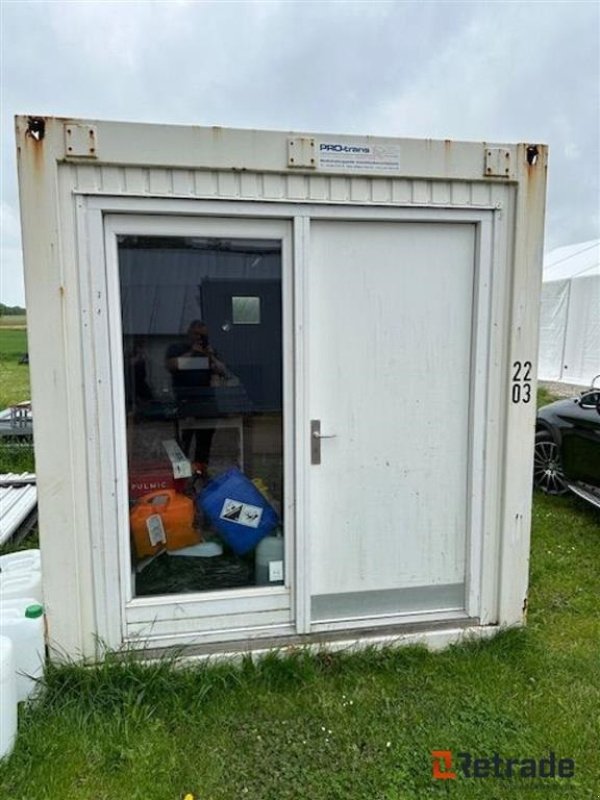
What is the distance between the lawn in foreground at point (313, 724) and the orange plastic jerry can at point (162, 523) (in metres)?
0.56

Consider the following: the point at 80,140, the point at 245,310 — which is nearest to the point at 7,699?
the point at 245,310

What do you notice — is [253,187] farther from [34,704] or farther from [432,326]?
[34,704]

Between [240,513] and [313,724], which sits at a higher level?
[240,513]

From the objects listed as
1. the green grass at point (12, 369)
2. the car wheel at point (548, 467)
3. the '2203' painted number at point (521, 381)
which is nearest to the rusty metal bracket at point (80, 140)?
the green grass at point (12, 369)

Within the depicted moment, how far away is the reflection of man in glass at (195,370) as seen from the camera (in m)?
2.90

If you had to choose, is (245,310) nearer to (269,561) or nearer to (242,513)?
(242,513)

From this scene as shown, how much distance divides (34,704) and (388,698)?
1.56m

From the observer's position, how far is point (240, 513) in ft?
10.1

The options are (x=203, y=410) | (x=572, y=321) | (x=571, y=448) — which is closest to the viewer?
(x=203, y=410)

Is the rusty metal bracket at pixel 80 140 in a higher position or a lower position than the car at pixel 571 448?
higher

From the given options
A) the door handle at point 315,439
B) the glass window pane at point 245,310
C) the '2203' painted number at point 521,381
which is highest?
the glass window pane at point 245,310

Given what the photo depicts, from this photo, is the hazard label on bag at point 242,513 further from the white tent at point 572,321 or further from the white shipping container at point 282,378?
the white tent at point 572,321

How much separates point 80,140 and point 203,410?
1.32m

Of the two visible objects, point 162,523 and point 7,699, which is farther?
point 162,523
